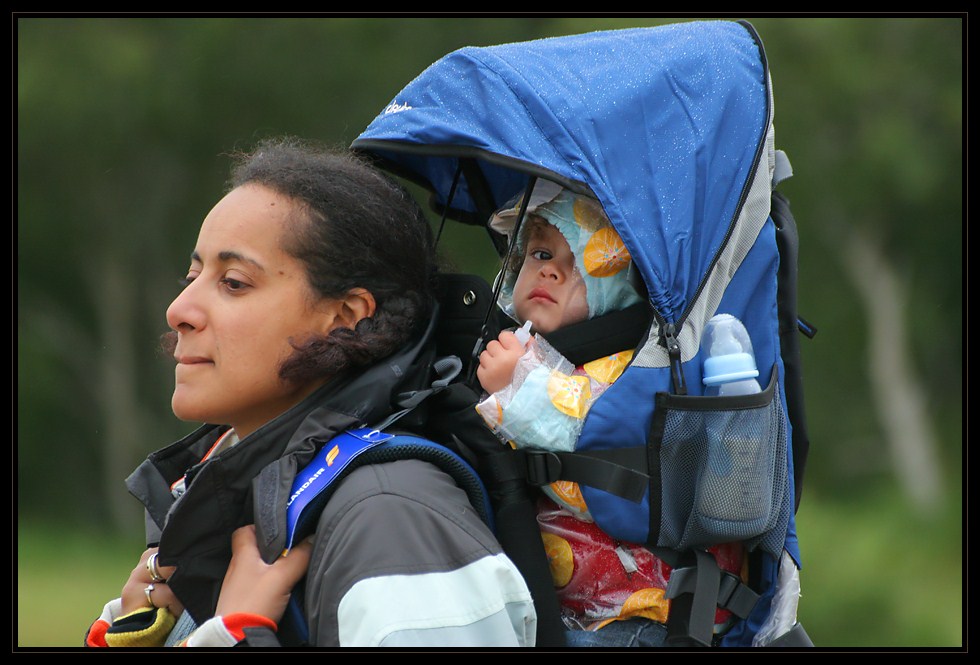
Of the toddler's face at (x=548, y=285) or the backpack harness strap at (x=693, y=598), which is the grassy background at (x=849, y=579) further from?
the backpack harness strap at (x=693, y=598)

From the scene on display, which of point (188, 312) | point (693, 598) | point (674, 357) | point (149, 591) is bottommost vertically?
point (693, 598)

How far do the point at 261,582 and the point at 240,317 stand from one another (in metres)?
0.69

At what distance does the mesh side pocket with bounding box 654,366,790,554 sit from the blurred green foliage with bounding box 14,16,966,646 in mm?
8400

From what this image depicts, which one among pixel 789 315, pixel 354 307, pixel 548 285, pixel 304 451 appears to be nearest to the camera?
pixel 304 451

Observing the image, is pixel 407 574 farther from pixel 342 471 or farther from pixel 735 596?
pixel 735 596

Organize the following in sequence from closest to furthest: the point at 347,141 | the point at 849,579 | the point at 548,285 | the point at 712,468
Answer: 1. the point at 712,468
2. the point at 548,285
3. the point at 849,579
4. the point at 347,141

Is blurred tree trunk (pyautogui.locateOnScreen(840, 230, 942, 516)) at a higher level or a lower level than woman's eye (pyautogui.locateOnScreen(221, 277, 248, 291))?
lower

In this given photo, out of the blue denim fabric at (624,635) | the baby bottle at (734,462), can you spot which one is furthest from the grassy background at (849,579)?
the baby bottle at (734,462)

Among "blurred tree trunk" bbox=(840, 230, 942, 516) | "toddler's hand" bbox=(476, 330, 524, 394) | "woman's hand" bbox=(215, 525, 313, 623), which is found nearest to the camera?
"woman's hand" bbox=(215, 525, 313, 623)

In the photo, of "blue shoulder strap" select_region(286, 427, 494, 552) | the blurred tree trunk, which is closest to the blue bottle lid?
"blue shoulder strap" select_region(286, 427, 494, 552)

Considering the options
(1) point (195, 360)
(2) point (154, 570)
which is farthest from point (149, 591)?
(1) point (195, 360)

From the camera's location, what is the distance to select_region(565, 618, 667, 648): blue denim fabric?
3023 mm

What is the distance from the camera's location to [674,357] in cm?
298

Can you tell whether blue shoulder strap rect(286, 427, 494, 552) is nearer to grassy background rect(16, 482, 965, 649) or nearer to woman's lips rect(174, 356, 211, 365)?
woman's lips rect(174, 356, 211, 365)
